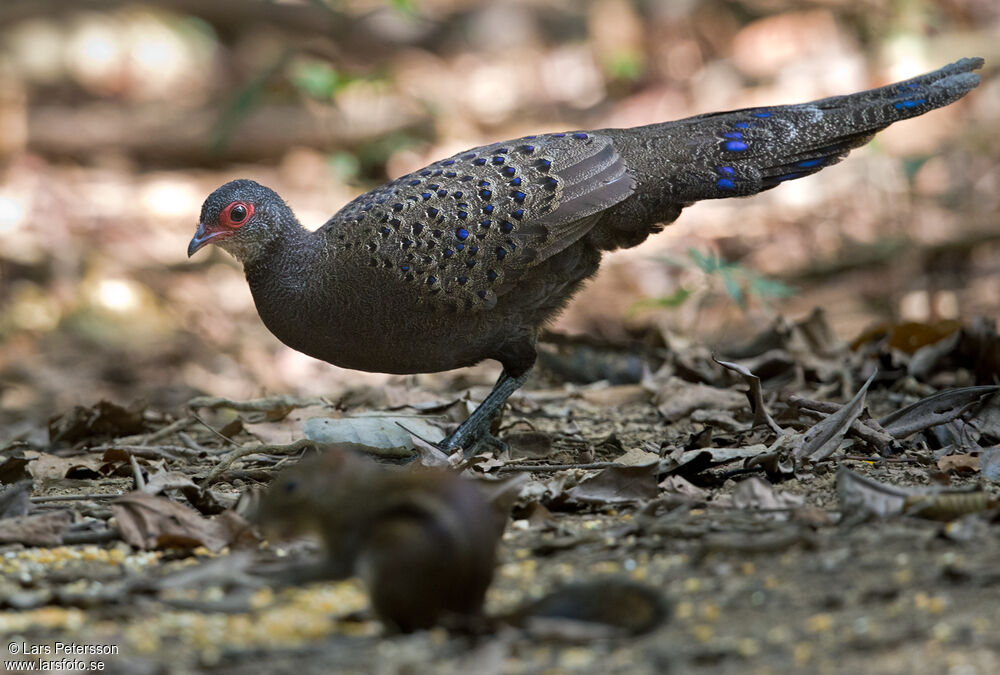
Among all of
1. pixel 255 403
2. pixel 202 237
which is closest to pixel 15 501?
pixel 202 237

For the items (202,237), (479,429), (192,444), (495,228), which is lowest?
(479,429)

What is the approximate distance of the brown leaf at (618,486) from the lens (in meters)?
3.41

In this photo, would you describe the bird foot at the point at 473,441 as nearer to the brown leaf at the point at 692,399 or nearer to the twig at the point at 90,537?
the brown leaf at the point at 692,399

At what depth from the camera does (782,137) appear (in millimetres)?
4590

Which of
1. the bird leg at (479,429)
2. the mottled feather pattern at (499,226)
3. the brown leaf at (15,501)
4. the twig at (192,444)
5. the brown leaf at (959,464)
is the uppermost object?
the mottled feather pattern at (499,226)

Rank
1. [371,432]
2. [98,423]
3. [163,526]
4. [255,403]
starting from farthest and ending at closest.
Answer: [98,423]
[255,403]
[371,432]
[163,526]

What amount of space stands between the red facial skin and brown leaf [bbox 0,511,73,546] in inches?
59.0

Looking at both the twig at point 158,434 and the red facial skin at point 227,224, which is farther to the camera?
the twig at point 158,434

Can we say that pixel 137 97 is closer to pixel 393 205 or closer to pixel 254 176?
pixel 254 176

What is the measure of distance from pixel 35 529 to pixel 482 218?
193cm

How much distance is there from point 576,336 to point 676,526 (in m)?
2.97

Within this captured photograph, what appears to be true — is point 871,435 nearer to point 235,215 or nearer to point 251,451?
point 251,451

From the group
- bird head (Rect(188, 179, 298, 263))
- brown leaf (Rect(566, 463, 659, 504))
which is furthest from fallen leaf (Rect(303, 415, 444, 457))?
brown leaf (Rect(566, 463, 659, 504))

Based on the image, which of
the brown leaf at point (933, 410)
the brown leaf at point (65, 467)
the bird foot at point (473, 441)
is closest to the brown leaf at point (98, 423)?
the brown leaf at point (65, 467)
